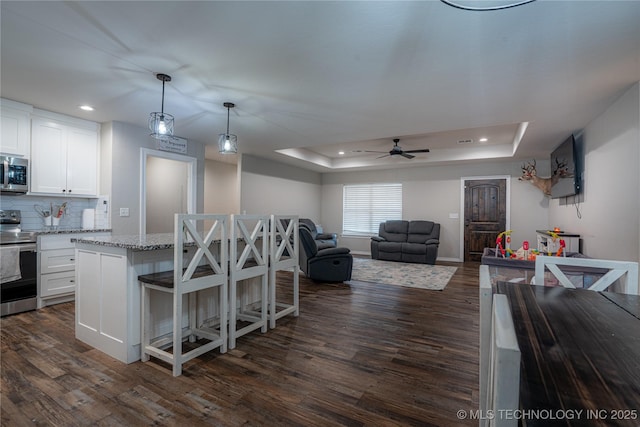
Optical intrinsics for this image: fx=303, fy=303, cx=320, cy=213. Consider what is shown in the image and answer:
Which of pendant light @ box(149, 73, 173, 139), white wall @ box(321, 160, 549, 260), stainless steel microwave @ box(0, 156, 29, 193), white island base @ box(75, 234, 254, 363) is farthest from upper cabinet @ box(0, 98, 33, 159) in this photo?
white wall @ box(321, 160, 549, 260)

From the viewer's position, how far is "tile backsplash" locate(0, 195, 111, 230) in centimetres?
375

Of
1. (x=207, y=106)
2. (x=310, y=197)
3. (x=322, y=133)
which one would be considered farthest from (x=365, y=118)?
(x=310, y=197)

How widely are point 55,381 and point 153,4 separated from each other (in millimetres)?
2561

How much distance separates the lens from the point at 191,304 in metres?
2.78

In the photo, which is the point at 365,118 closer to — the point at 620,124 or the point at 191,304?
the point at 620,124

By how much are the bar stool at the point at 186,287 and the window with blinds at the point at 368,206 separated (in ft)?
21.1

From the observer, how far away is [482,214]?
23.9 feet

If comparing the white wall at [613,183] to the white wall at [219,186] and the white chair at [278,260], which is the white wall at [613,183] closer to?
the white chair at [278,260]

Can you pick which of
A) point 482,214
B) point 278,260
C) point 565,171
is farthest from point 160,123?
point 482,214

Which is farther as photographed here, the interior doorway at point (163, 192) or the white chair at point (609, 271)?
the interior doorway at point (163, 192)

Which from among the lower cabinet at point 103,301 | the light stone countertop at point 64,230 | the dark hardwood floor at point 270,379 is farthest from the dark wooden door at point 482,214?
the light stone countertop at point 64,230

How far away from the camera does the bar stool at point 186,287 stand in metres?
2.16

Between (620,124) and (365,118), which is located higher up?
(365,118)

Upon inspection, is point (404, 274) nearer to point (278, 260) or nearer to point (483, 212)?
point (483, 212)
